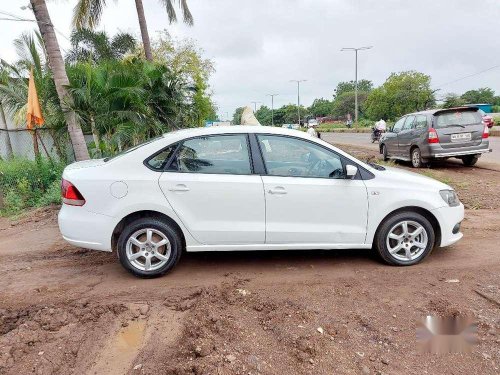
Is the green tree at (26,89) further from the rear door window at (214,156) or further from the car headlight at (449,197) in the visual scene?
the car headlight at (449,197)

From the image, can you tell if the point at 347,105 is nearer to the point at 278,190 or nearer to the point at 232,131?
the point at 232,131

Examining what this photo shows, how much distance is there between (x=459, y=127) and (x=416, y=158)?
1.41 m

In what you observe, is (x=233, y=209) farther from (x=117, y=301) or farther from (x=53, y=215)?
(x=53, y=215)

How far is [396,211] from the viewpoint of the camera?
4336 millimetres

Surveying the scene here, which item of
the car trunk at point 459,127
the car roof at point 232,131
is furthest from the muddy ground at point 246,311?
the car trunk at point 459,127

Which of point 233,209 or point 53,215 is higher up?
point 233,209

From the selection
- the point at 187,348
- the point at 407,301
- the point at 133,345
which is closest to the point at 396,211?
the point at 407,301

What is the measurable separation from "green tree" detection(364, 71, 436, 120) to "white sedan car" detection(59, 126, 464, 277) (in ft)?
139

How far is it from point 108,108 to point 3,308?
22.0 feet

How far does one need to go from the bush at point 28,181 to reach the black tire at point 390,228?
6.79 meters

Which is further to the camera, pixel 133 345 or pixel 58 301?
pixel 58 301

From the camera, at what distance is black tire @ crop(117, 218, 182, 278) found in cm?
407

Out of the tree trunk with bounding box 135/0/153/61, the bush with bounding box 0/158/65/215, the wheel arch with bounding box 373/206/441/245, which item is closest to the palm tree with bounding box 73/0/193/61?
the tree trunk with bounding box 135/0/153/61

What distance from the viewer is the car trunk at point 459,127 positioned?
10.3 metres
